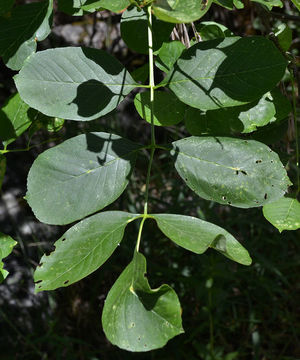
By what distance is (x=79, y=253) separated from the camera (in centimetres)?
69

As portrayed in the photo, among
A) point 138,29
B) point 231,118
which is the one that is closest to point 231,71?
point 231,118

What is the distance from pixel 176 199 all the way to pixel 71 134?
59cm

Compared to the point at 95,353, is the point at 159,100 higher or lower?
higher

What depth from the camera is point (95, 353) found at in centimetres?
236

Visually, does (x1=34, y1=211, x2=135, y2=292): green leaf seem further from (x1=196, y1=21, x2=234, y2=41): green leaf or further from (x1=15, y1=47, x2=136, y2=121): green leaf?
(x1=196, y1=21, x2=234, y2=41): green leaf

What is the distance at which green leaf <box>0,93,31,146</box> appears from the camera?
0.92 m

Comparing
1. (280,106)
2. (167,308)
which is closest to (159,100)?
(280,106)

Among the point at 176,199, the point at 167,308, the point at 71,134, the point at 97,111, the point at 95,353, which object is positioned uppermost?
the point at 97,111

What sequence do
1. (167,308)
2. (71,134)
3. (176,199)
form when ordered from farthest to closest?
(176,199) → (71,134) → (167,308)

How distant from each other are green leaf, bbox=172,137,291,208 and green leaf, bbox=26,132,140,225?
0.39ft

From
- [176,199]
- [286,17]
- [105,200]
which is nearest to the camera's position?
[105,200]

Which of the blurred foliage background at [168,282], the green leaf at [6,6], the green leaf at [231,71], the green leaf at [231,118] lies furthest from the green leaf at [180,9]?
the blurred foliage background at [168,282]

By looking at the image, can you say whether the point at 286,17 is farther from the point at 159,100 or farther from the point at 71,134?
the point at 71,134

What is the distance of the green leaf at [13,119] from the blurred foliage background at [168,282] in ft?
3.84
